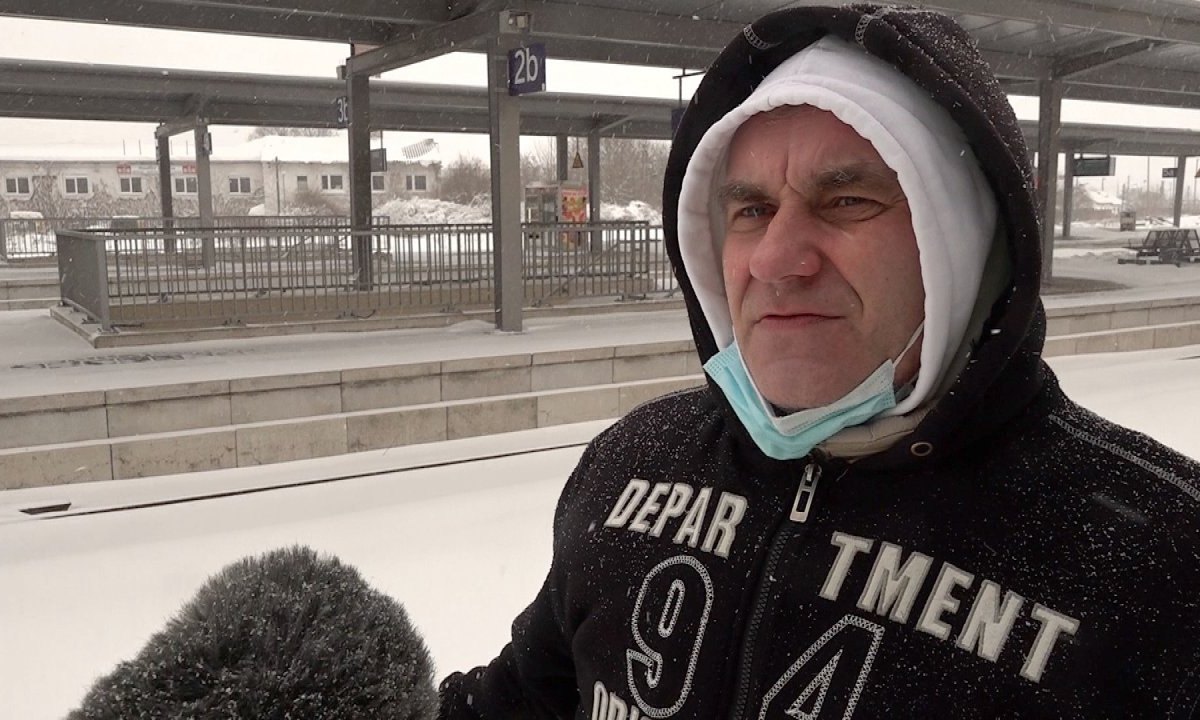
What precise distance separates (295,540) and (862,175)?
4999 mm

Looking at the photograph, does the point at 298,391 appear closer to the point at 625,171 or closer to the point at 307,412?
the point at 307,412

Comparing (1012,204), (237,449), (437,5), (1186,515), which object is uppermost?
(437,5)

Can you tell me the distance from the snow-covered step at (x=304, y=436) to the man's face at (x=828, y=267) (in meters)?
4.79

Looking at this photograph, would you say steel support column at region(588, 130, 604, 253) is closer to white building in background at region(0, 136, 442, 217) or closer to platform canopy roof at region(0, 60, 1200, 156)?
platform canopy roof at region(0, 60, 1200, 156)

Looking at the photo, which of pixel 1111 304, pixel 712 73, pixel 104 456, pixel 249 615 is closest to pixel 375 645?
pixel 249 615

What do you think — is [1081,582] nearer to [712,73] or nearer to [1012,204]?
[1012,204]

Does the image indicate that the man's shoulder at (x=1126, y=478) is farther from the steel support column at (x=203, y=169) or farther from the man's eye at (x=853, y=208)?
the steel support column at (x=203, y=169)

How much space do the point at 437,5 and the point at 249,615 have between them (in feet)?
35.8

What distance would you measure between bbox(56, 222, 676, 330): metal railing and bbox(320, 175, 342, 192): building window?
46.0 meters

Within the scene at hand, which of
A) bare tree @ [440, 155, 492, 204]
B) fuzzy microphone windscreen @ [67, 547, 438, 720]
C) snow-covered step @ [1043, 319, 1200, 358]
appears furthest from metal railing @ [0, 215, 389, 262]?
bare tree @ [440, 155, 492, 204]

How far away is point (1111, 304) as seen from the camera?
12664mm

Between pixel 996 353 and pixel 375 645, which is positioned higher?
pixel 996 353

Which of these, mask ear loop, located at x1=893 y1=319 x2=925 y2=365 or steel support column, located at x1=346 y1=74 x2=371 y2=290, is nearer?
mask ear loop, located at x1=893 y1=319 x2=925 y2=365

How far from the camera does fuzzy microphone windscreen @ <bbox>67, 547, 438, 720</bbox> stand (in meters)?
1.02
